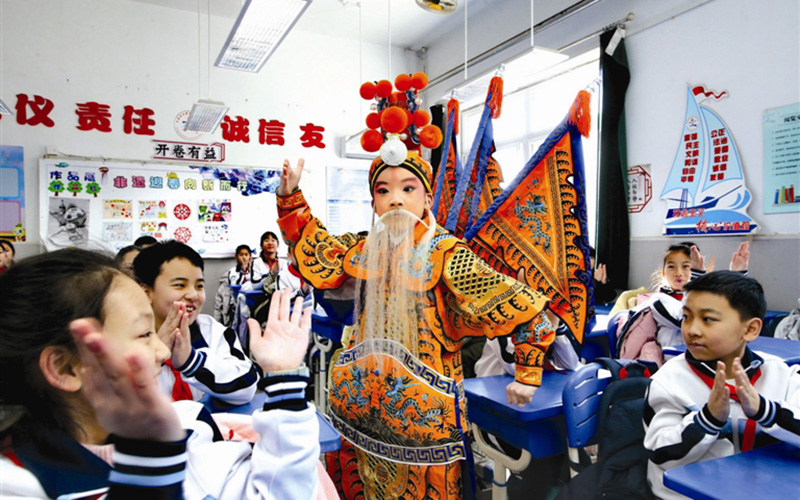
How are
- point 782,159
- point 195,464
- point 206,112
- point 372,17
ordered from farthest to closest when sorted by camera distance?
point 372,17 → point 206,112 → point 782,159 → point 195,464

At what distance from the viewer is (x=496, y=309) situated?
1.37 meters

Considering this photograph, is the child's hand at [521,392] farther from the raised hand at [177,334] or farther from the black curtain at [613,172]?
the black curtain at [613,172]

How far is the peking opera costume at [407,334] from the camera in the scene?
1374mm

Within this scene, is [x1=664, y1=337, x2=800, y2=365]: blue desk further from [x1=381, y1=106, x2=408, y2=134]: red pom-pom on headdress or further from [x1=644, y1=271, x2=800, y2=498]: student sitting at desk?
[x1=381, y1=106, x2=408, y2=134]: red pom-pom on headdress

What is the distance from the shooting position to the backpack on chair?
4.51ft

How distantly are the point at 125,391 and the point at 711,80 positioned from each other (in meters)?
3.93

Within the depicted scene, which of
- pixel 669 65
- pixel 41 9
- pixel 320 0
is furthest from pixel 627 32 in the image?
pixel 41 9

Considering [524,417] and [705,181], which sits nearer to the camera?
[524,417]

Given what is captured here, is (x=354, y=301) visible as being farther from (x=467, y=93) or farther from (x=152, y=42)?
(x=152, y=42)

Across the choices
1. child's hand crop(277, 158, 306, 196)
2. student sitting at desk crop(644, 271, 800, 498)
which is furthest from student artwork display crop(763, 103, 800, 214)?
child's hand crop(277, 158, 306, 196)

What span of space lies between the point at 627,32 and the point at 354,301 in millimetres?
3524

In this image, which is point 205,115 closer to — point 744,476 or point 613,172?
point 613,172

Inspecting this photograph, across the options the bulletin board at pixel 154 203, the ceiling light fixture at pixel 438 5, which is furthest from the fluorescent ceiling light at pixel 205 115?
the ceiling light fixture at pixel 438 5

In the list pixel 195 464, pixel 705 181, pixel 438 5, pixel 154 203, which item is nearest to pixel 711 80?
pixel 705 181
